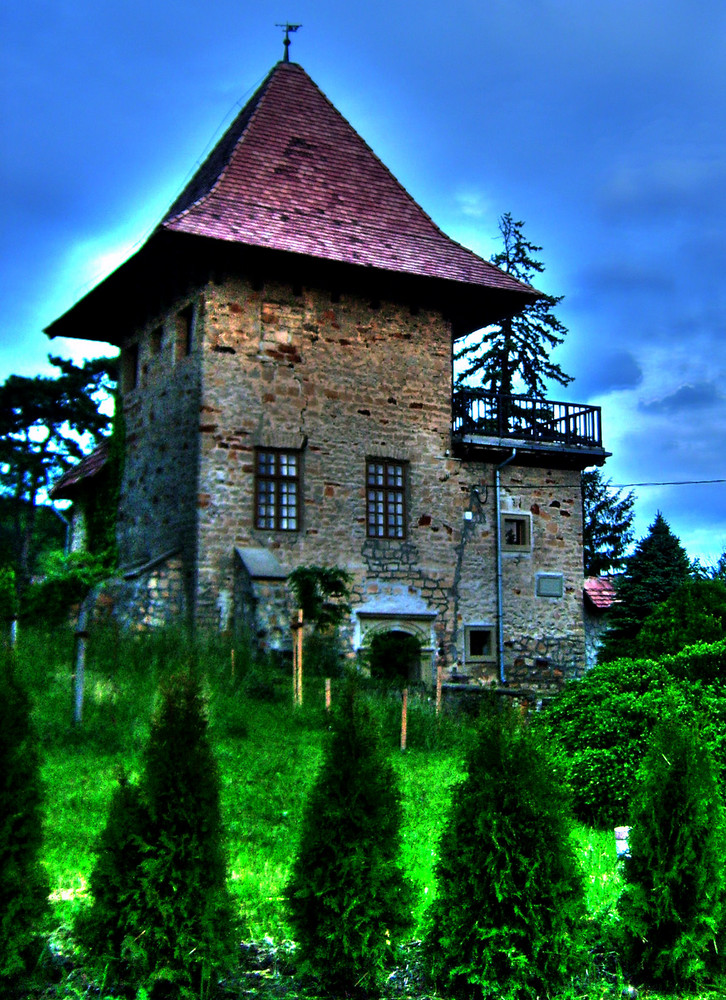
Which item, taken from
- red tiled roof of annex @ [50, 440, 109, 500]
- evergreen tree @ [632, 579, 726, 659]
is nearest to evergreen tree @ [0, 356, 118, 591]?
red tiled roof of annex @ [50, 440, 109, 500]

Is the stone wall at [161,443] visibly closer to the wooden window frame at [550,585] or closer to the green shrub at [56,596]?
the green shrub at [56,596]

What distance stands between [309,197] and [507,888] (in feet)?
54.2

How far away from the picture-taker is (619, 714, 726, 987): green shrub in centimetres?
598

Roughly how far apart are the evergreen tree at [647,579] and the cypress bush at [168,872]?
14.7m

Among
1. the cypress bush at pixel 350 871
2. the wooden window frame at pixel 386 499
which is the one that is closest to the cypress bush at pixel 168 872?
the cypress bush at pixel 350 871

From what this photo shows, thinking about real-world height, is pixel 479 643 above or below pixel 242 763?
above

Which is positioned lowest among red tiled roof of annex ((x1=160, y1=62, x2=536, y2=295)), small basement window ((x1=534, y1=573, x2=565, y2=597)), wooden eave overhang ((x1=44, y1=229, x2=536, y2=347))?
small basement window ((x1=534, y1=573, x2=565, y2=597))

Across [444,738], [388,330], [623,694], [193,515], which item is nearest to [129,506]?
[193,515]

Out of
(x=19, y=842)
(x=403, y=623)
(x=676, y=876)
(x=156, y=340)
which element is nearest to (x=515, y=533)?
(x=403, y=623)

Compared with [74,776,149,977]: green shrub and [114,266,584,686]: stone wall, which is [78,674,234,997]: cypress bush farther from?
[114,266,584,686]: stone wall

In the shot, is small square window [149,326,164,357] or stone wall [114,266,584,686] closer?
stone wall [114,266,584,686]

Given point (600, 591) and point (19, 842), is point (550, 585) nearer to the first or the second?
point (600, 591)

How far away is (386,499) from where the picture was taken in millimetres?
19812

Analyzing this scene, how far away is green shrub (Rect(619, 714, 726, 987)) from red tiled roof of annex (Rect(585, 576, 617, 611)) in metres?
20.6
